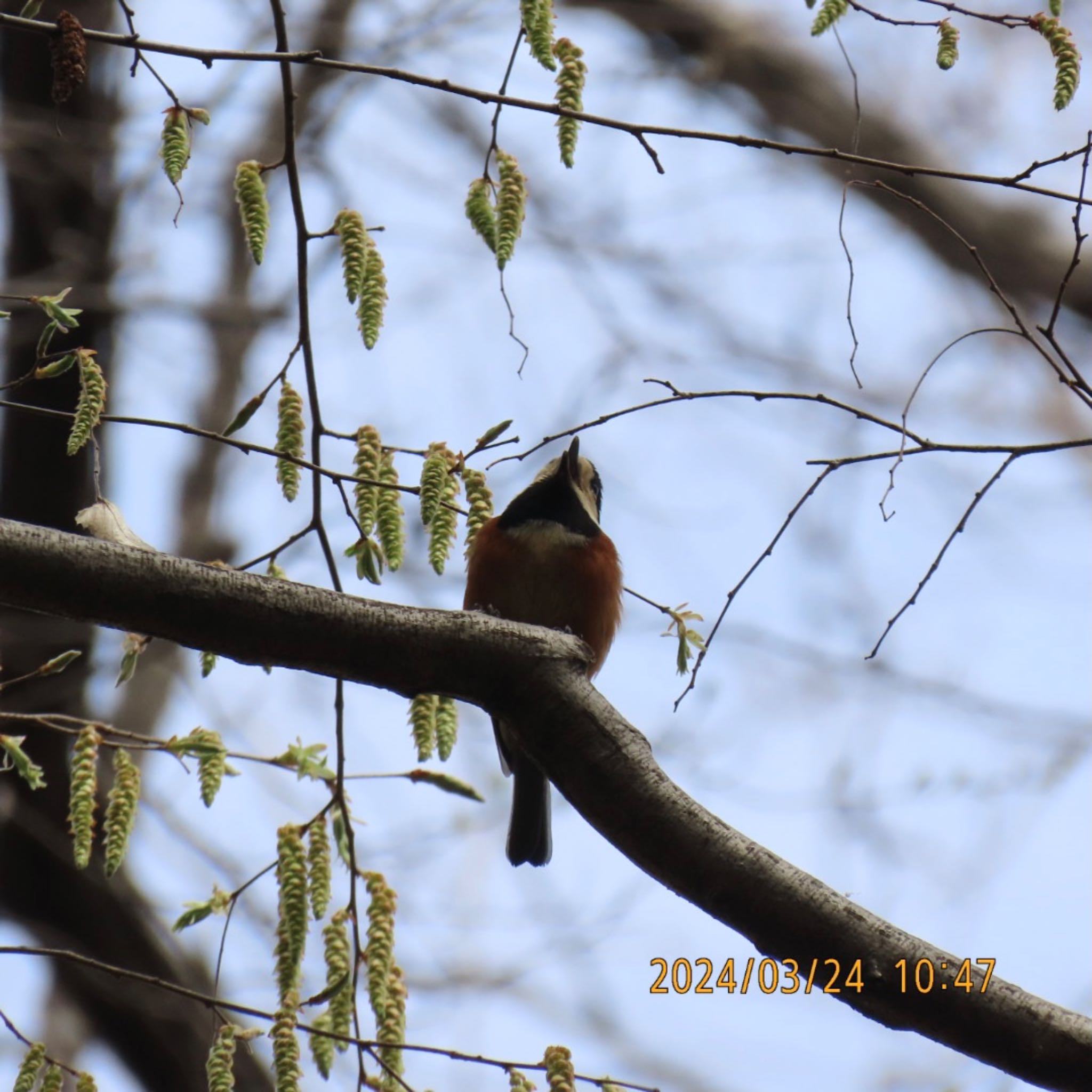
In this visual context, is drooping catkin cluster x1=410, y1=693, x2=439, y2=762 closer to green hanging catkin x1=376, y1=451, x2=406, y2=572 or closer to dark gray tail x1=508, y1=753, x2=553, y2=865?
green hanging catkin x1=376, y1=451, x2=406, y2=572

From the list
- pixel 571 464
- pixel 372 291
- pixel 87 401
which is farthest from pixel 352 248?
pixel 571 464

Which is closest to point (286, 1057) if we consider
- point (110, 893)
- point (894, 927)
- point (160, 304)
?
point (894, 927)

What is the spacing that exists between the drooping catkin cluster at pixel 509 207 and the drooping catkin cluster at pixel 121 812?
1101mm

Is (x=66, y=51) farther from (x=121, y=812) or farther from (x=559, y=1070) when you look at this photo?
(x=559, y=1070)

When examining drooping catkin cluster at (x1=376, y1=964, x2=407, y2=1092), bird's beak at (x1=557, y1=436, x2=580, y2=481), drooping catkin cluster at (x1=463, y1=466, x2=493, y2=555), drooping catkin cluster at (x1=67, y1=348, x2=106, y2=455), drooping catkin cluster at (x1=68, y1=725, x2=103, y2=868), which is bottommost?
drooping catkin cluster at (x1=376, y1=964, x2=407, y2=1092)

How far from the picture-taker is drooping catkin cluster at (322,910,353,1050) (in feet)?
8.05

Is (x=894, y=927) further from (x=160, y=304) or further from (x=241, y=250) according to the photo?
(x=241, y=250)

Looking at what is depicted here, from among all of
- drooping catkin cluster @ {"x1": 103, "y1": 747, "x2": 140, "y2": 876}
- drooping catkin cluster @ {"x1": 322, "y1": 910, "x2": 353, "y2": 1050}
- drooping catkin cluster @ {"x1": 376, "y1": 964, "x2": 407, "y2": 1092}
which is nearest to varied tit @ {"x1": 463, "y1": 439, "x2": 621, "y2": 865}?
drooping catkin cluster @ {"x1": 322, "y1": 910, "x2": 353, "y2": 1050}

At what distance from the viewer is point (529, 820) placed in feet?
14.8

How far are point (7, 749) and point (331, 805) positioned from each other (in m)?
Result: 0.61

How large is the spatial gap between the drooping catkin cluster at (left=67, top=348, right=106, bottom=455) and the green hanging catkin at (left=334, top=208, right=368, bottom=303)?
1.48ft

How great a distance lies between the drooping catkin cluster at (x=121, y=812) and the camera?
2367 mm

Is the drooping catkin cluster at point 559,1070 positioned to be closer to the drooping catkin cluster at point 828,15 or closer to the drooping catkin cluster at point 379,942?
the drooping catkin cluster at point 379,942

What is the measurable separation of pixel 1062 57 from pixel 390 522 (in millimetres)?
1404
